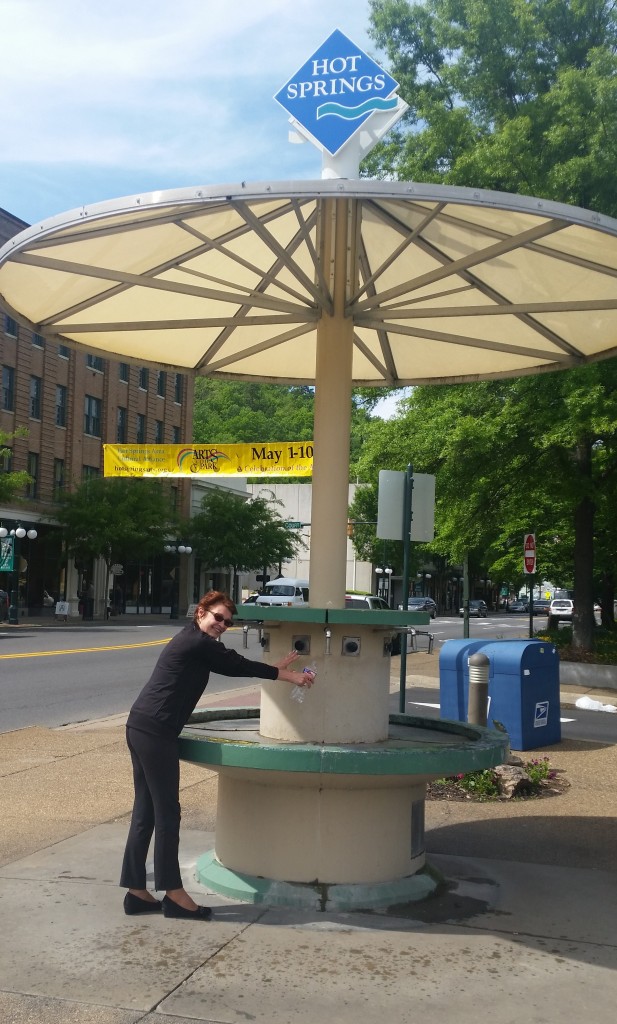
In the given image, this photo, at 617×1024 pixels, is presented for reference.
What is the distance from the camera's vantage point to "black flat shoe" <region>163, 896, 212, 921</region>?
5.33 meters

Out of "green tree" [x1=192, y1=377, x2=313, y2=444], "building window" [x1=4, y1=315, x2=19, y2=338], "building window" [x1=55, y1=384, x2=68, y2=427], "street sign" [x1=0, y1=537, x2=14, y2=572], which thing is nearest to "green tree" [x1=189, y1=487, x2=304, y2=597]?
"building window" [x1=55, y1=384, x2=68, y2=427]

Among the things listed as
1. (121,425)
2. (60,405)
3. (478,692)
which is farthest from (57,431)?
(478,692)

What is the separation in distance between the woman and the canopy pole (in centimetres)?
117

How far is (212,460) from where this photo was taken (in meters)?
39.7

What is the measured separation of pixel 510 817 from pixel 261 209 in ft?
16.4

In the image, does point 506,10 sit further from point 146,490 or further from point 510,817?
point 146,490

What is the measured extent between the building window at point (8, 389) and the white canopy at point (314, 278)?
3908 centimetres

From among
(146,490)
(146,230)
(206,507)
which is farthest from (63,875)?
(206,507)

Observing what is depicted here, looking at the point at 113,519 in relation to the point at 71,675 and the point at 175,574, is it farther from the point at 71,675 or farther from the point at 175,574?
the point at 71,675

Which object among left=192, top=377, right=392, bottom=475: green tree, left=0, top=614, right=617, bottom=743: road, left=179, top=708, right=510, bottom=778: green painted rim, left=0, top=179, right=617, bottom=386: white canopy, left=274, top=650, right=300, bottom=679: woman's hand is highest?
left=192, top=377, right=392, bottom=475: green tree

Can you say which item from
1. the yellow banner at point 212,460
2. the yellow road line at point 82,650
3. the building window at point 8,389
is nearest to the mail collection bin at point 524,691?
the yellow road line at point 82,650

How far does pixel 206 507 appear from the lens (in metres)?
59.1

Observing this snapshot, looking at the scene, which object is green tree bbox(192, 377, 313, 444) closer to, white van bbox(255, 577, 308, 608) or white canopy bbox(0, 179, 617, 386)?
white van bbox(255, 577, 308, 608)

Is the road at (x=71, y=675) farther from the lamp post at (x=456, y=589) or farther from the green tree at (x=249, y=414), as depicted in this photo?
the lamp post at (x=456, y=589)
